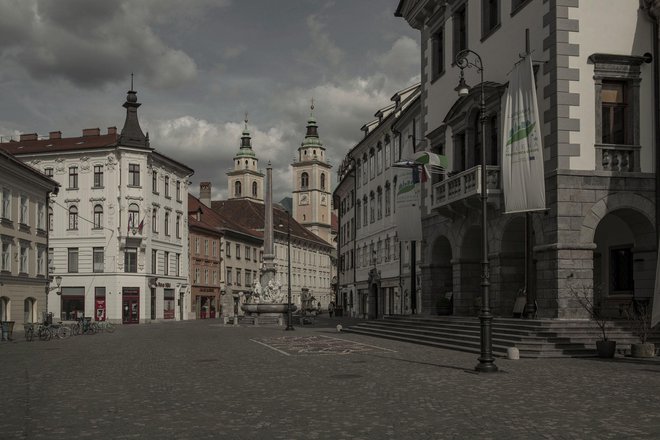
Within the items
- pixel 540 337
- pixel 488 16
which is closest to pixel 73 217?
pixel 488 16

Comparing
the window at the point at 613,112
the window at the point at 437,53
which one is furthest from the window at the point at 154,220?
the window at the point at 613,112

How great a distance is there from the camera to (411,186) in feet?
115

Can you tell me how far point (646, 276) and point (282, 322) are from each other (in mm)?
32765


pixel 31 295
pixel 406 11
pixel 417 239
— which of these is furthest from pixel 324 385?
pixel 31 295

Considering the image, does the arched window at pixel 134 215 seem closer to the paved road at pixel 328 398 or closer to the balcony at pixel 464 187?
the balcony at pixel 464 187

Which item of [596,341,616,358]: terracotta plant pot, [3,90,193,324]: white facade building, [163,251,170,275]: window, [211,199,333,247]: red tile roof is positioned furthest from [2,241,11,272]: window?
[211,199,333,247]: red tile roof

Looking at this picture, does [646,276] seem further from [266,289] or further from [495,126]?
[266,289]

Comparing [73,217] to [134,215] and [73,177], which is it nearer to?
[73,177]

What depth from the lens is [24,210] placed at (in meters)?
48.3

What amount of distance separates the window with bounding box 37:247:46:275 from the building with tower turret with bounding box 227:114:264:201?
107 m

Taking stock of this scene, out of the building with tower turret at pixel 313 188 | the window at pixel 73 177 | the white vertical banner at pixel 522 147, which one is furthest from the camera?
the building with tower turret at pixel 313 188

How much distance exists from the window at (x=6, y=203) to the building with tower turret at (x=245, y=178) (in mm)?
113299

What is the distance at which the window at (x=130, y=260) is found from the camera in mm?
63594

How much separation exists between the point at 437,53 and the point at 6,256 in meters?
27.8
